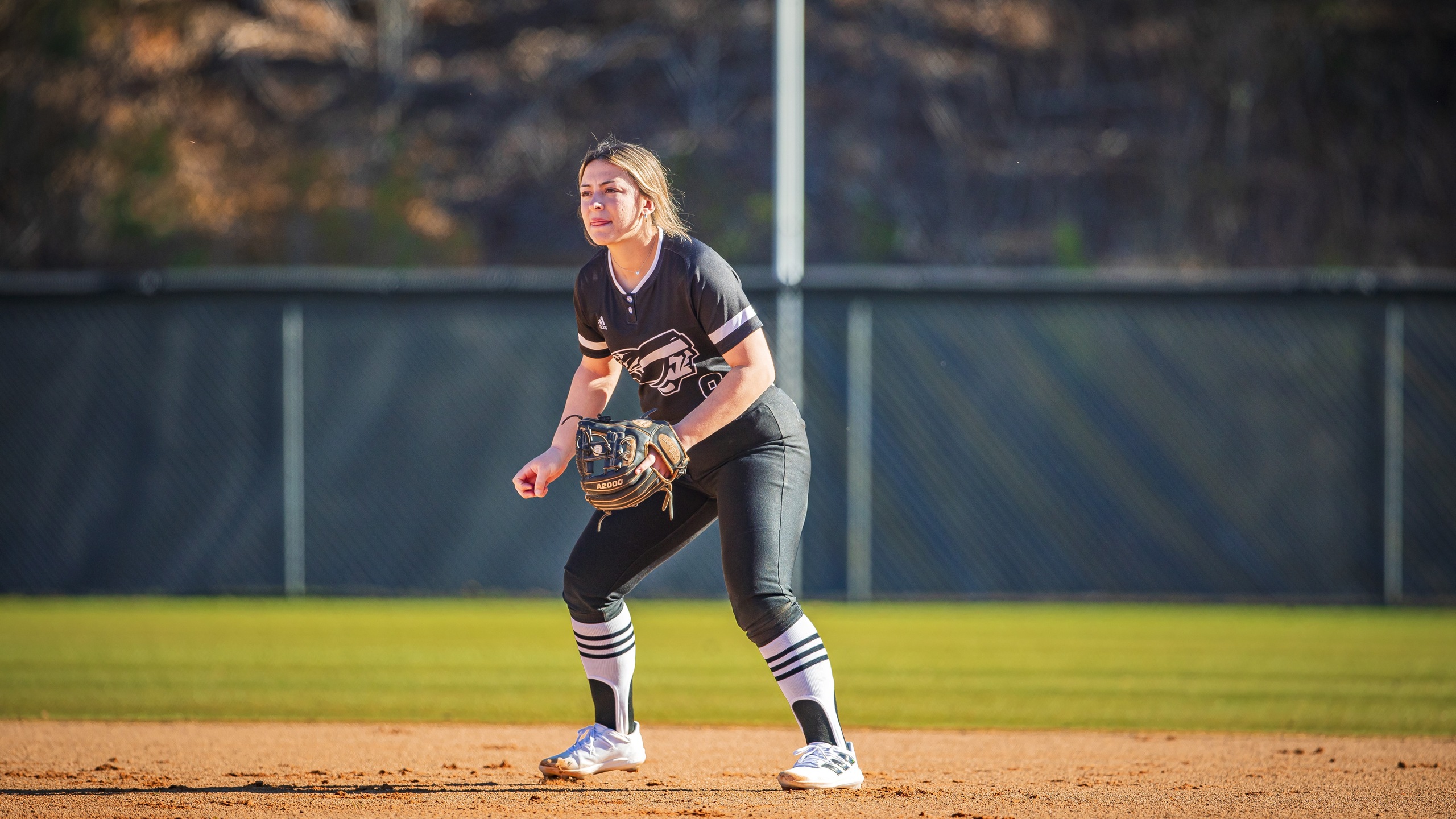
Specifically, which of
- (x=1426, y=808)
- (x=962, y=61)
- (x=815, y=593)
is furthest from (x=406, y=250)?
(x=1426, y=808)

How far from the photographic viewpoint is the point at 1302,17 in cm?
2491

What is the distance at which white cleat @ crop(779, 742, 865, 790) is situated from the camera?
4031 mm

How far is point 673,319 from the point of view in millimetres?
4109

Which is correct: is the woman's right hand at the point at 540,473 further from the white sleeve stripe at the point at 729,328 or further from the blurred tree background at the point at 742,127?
the blurred tree background at the point at 742,127

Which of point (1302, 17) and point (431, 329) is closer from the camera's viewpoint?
point (431, 329)

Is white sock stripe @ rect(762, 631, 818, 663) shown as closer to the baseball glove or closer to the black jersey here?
the baseball glove

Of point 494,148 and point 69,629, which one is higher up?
point 494,148

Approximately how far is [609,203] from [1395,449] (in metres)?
7.87

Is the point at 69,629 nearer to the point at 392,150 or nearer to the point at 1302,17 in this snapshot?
the point at 392,150

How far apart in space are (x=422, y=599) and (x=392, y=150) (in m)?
15.7

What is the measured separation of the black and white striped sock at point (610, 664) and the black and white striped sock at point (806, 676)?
0.48 meters

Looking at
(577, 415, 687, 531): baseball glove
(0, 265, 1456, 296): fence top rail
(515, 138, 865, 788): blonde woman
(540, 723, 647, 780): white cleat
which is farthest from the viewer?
(0, 265, 1456, 296): fence top rail

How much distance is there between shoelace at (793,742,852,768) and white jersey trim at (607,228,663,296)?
1319mm

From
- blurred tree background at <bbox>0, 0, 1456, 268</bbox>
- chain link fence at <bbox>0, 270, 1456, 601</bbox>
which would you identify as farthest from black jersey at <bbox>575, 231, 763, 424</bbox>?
blurred tree background at <bbox>0, 0, 1456, 268</bbox>
